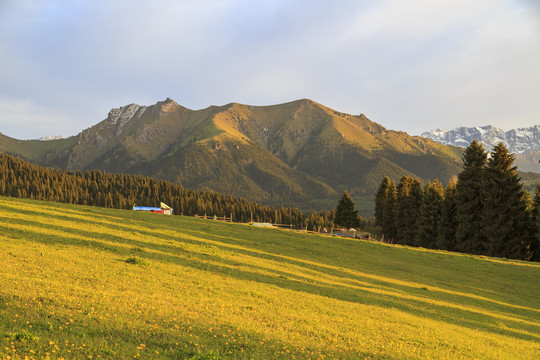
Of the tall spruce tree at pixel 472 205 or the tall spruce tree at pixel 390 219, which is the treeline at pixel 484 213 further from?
the tall spruce tree at pixel 390 219

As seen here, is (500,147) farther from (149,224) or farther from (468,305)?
(149,224)

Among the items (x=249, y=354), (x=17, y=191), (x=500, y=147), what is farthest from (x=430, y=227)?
(x=17, y=191)

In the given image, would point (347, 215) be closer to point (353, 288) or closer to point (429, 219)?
point (429, 219)

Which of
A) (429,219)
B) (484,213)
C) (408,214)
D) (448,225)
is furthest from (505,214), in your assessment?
(408,214)

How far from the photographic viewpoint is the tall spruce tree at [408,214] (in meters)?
92.8

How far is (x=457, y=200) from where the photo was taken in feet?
232

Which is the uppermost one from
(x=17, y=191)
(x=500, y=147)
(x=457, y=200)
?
(x=500, y=147)

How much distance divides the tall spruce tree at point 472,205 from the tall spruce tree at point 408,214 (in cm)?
2050

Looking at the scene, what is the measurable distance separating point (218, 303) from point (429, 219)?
78.2 m

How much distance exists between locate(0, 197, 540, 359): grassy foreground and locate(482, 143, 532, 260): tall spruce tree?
88.0 ft

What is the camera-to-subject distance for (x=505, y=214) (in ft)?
205

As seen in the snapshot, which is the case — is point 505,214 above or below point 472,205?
below

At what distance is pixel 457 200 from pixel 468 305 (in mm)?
49348

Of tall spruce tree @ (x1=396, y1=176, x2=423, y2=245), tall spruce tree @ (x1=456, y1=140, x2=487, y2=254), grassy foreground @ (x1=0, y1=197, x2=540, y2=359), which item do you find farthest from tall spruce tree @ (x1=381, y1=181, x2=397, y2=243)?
grassy foreground @ (x1=0, y1=197, x2=540, y2=359)
